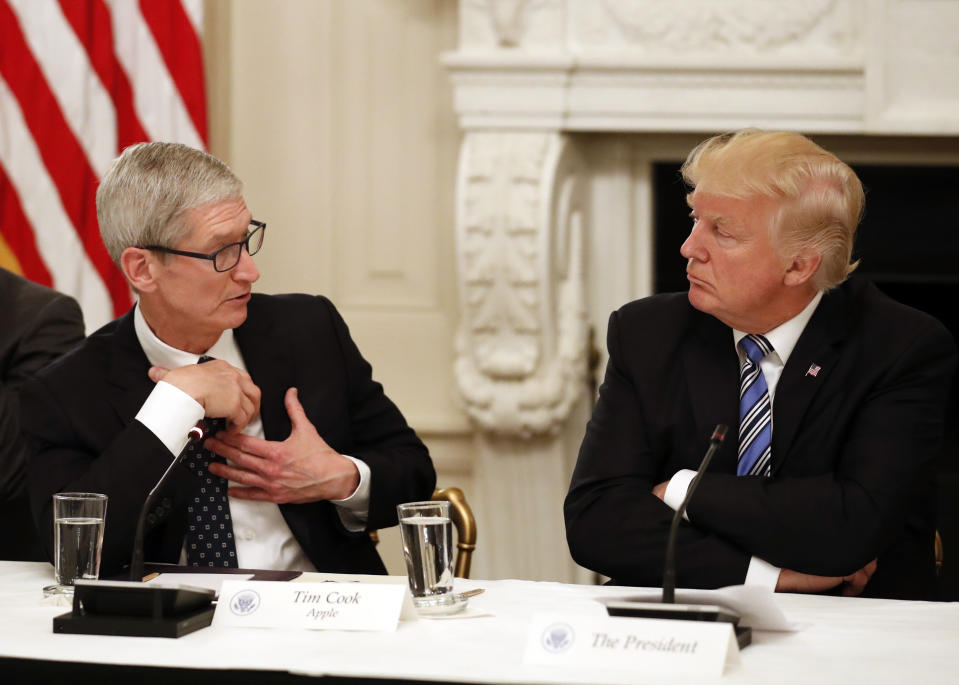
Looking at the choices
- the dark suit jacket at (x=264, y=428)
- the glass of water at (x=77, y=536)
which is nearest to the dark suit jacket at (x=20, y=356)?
the dark suit jacket at (x=264, y=428)

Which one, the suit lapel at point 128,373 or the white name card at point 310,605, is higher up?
the suit lapel at point 128,373

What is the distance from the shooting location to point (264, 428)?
8.39ft

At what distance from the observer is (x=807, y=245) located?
95.4 inches

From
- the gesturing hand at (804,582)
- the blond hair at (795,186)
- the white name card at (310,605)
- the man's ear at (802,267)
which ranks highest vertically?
the blond hair at (795,186)

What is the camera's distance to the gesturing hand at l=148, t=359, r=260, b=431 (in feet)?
7.68

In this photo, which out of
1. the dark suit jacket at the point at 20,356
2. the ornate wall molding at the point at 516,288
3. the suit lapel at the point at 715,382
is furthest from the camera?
the ornate wall molding at the point at 516,288

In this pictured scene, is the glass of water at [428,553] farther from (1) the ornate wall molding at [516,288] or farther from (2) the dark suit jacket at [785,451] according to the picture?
(1) the ornate wall molding at [516,288]

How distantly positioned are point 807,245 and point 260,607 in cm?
124

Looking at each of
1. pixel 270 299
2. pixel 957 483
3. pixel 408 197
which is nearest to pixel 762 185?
pixel 957 483

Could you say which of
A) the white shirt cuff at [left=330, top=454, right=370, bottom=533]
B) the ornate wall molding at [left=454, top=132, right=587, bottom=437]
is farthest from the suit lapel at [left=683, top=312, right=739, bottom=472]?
the ornate wall molding at [left=454, top=132, right=587, bottom=437]

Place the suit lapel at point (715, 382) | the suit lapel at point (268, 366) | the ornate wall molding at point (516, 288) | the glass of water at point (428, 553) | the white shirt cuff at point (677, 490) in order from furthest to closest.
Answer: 1. the ornate wall molding at point (516, 288)
2. the suit lapel at point (268, 366)
3. the suit lapel at point (715, 382)
4. the white shirt cuff at point (677, 490)
5. the glass of water at point (428, 553)

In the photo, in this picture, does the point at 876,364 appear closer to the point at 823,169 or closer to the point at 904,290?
the point at 823,169

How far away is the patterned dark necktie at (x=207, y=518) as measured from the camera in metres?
2.45

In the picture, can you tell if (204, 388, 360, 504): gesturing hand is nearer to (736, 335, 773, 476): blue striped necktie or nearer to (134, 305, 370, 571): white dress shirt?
(134, 305, 370, 571): white dress shirt
